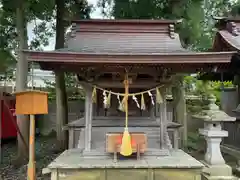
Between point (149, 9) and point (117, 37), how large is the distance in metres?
2.89

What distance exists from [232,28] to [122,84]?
4159mm

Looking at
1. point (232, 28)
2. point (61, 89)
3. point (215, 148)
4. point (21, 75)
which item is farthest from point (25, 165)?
point (232, 28)

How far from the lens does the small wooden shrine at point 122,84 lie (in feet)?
18.7

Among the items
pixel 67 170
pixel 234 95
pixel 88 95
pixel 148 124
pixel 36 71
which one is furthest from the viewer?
pixel 36 71

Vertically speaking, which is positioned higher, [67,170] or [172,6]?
[172,6]

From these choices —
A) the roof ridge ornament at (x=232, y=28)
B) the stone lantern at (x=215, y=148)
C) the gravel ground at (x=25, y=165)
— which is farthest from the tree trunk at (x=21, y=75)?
the roof ridge ornament at (x=232, y=28)

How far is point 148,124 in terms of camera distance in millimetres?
7152

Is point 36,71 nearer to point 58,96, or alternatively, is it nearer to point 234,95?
point 58,96

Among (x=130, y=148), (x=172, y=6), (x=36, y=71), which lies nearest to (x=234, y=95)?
(x=172, y=6)

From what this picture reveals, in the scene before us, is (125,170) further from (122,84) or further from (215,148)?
(215,148)

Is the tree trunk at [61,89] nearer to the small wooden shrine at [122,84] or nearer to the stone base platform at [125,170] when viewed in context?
the small wooden shrine at [122,84]

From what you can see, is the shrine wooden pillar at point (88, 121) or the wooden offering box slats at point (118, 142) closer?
the wooden offering box slats at point (118, 142)

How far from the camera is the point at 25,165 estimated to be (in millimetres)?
8562

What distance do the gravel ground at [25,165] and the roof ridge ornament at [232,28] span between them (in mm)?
6644
